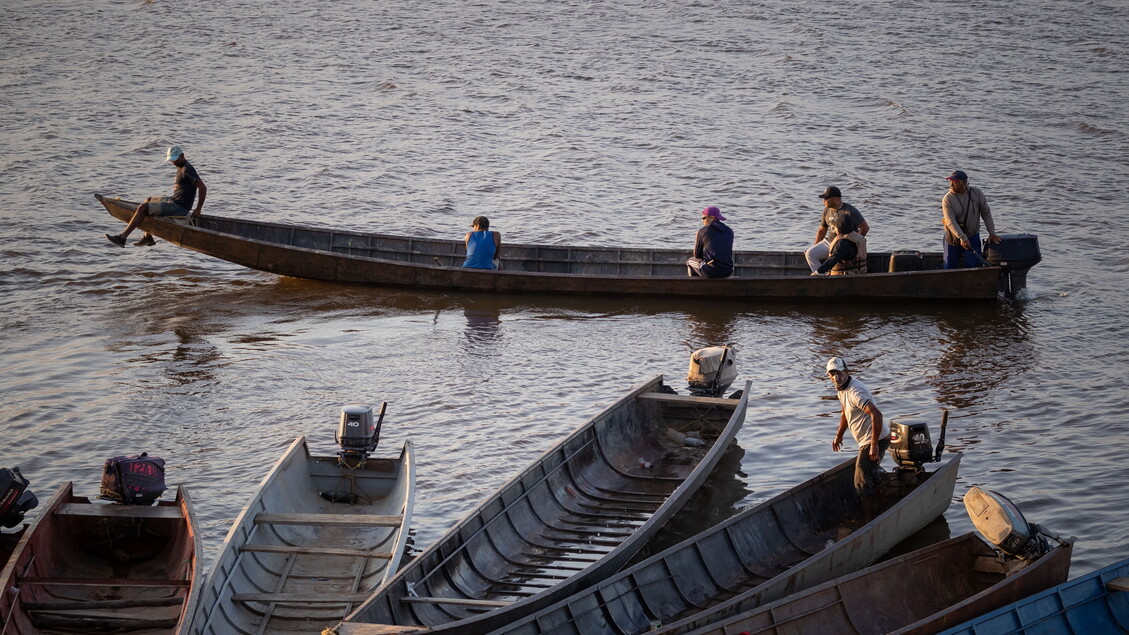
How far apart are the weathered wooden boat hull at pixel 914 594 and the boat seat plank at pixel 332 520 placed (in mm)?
3132

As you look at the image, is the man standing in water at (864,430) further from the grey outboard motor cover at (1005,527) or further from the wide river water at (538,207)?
the grey outboard motor cover at (1005,527)

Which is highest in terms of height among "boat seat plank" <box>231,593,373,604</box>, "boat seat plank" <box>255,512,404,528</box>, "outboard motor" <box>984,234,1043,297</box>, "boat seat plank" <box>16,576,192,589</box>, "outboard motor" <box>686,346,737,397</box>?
"outboard motor" <box>984,234,1043,297</box>

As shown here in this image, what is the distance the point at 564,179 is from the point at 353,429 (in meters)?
19.5

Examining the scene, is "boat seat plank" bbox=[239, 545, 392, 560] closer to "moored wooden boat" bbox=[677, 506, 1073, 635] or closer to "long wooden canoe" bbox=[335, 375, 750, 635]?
"long wooden canoe" bbox=[335, 375, 750, 635]

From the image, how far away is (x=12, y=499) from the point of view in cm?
905

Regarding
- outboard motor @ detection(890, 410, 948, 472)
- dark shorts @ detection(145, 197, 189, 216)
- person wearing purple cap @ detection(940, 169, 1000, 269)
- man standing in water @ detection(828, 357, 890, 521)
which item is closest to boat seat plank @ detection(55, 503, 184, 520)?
man standing in water @ detection(828, 357, 890, 521)

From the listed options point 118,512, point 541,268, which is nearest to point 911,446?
point 118,512

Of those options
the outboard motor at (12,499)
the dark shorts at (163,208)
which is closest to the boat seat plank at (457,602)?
the outboard motor at (12,499)

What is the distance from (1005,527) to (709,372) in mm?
4747

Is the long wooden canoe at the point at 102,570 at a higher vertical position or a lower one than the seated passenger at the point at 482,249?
lower

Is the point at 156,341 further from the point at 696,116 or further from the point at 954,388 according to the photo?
the point at 696,116

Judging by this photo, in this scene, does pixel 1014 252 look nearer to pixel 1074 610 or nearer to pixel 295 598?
pixel 1074 610

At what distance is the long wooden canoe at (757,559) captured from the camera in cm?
792

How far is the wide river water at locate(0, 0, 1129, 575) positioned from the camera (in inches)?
507
